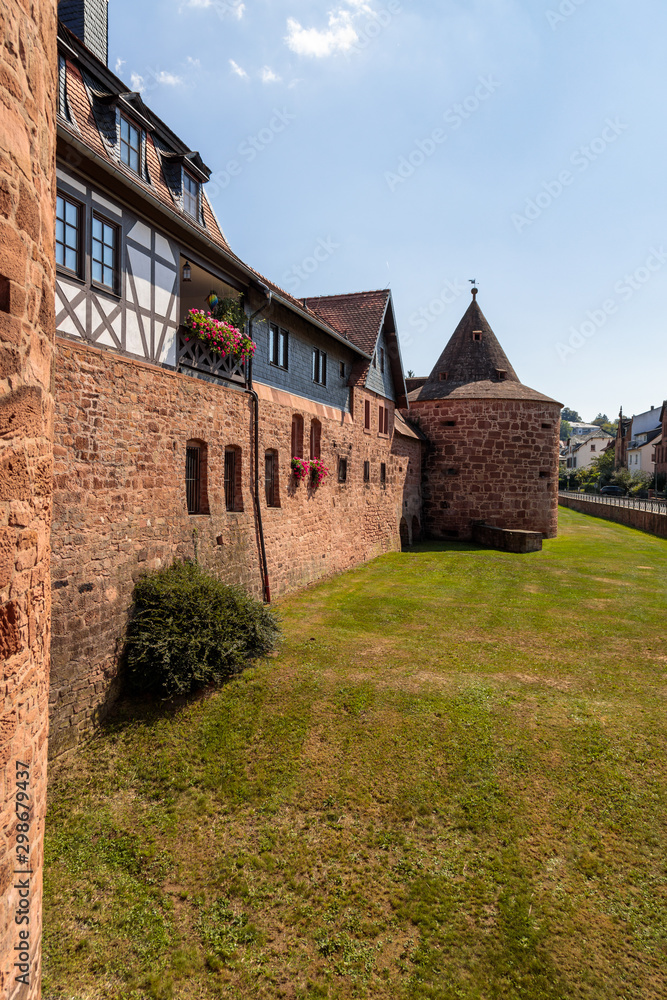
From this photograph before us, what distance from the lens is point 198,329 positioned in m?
9.45

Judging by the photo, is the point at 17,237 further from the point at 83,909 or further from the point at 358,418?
the point at 358,418

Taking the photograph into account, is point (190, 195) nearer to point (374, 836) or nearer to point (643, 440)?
point (374, 836)

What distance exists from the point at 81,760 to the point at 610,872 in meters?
6.05

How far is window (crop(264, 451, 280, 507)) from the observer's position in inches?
506

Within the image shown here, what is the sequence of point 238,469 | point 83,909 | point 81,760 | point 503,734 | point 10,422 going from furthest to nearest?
point 238,469 → point 503,734 → point 81,760 → point 83,909 → point 10,422

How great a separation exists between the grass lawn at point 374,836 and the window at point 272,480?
4217 mm

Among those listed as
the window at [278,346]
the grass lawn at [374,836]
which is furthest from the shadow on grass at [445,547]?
the grass lawn at [374,836]

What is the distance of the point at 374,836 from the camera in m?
5.71

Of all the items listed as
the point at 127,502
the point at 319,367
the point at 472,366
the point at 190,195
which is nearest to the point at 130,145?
the point at 190,195

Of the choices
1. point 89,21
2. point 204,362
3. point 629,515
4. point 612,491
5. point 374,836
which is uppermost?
point 89,21

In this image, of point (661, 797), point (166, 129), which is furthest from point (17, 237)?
point (166, 129)

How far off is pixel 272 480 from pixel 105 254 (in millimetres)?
6362

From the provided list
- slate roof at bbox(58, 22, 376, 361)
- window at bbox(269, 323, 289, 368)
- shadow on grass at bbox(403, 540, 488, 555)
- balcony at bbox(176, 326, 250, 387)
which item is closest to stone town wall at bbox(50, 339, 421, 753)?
balcony at bbox(176, 326, 250, 387)

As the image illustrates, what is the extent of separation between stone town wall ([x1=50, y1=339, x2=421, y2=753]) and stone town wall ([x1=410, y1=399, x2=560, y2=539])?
43.0 feet
